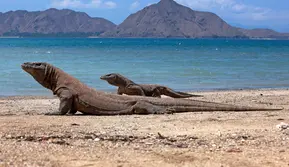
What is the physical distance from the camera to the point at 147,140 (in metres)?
8.56

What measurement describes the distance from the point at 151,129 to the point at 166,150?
2.25 meters

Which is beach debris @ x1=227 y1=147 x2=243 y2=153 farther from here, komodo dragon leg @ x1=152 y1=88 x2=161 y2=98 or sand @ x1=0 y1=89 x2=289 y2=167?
komodo dragon leg @ x1=152 y1=88 x2=161 y2=98

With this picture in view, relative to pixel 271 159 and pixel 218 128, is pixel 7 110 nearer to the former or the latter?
pixel 218 128

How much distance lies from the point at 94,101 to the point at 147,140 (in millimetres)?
4161

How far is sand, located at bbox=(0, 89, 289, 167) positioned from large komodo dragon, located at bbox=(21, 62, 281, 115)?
19.4 inches

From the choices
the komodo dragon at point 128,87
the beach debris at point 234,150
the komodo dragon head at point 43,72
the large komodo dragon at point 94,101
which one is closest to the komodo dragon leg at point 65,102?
the large komodo dragon at point 94,101

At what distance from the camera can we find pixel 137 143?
8266mm

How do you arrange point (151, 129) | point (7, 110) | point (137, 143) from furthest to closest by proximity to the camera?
point (7, 110) → point (151, 129) → point (137, 143)

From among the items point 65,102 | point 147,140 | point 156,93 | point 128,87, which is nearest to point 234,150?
point 147,140

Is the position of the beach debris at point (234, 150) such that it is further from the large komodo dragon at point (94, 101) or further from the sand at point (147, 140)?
the large komodo dragon at point (94, 101)

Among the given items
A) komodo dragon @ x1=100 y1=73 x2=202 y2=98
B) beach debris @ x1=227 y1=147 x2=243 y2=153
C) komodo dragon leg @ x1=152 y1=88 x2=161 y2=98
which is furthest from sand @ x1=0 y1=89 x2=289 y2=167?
komodo dragon leg @ x1=152 y1=88 x2=161 y2=98

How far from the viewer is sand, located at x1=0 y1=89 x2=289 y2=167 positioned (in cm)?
704

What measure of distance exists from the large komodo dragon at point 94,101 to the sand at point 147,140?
49 cm

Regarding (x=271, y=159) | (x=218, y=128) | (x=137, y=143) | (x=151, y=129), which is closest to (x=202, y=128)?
(x=218, y=128)
